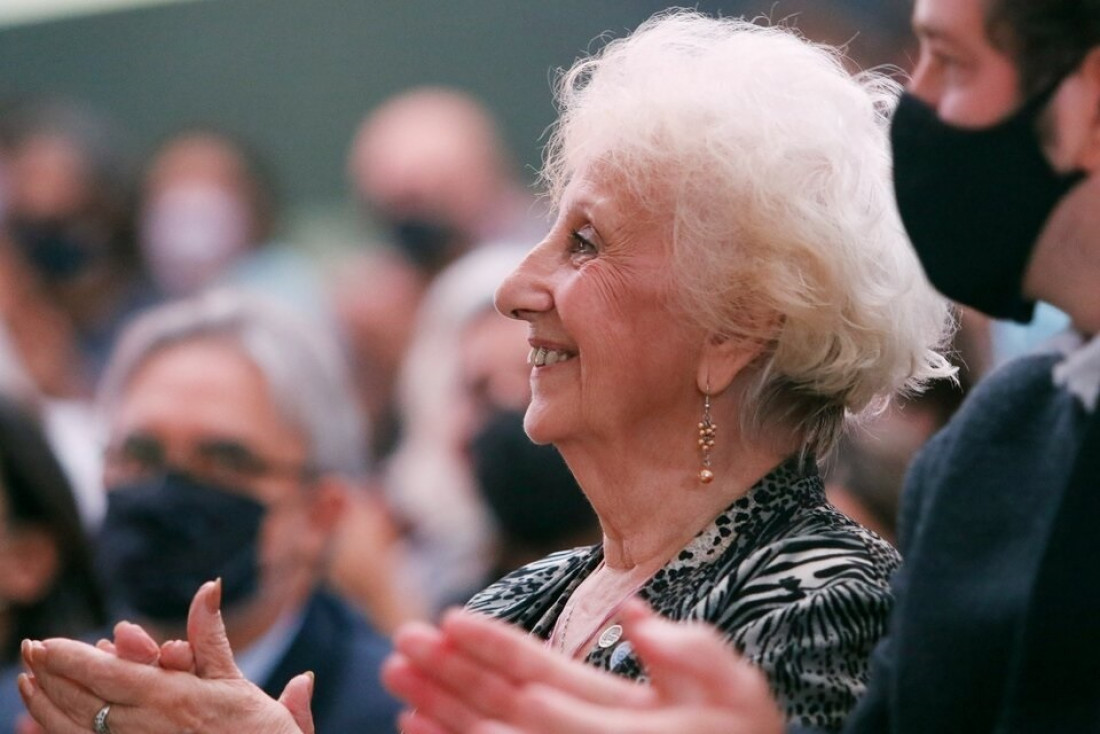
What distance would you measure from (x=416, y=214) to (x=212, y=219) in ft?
3.78

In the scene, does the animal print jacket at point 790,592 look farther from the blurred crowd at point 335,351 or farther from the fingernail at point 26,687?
the fingernail at point 26,687

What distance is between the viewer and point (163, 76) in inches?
348

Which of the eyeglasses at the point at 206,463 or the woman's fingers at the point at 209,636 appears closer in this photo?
the woman's fingers at the point at 209,636

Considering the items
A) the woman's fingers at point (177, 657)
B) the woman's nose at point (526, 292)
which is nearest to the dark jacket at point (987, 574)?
the woman's nose at point (526, 292)

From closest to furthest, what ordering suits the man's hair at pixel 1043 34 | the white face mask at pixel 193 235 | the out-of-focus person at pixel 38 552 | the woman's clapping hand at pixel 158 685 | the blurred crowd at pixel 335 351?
the man's hair at pixel 1043 34
the woman's clapping hand at pixel 158 685
the blurred crowd at pixel 335 351
the out-of-focus person at pixel 38 552
the white face mask at pixel 193 235

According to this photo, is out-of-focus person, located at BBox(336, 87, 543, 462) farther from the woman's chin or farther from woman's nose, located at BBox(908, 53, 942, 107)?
woman's nose, located at BBox(908, 53, 942, 107)

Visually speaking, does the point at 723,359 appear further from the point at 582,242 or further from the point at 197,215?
the point at 197,215

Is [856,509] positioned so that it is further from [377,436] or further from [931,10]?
[377,436]

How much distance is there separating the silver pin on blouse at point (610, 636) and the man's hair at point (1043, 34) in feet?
3.69

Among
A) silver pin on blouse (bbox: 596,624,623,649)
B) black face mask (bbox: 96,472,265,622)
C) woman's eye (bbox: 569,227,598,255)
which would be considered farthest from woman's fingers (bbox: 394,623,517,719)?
black face mask (bbox: 96,472,265,622)

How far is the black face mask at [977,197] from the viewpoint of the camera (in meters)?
1.89

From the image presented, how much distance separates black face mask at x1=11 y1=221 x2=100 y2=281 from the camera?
7.94 meters

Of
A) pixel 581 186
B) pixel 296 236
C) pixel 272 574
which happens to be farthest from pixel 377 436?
pixel 581 186

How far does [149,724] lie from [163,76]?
6.72 metres
